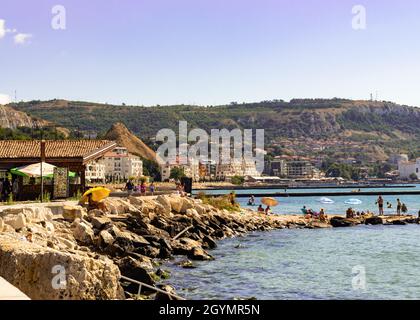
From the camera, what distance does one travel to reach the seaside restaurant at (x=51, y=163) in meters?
34.9

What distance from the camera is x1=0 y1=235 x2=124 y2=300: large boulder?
38.0 ft

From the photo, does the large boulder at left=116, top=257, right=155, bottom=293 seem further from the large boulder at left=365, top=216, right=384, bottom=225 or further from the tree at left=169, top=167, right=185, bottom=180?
the tree at left=169, top=167, right=185, bottom=180

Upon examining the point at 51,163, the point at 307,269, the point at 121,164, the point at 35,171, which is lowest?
the point at 307,269

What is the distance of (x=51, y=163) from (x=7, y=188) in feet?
12.2

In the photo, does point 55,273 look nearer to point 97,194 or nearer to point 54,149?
point 97,194

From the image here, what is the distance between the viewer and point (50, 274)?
11.7 meters

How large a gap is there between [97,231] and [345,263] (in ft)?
33.4

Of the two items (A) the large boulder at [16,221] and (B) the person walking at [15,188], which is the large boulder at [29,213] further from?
(B) the person walking at [15,188]

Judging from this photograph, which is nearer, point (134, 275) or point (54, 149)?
point (134, 275)

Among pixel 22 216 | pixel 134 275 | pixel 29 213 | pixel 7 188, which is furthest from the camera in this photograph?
pixel 7 188

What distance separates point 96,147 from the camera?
1537 inches

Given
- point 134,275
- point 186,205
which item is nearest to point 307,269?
point 134,275

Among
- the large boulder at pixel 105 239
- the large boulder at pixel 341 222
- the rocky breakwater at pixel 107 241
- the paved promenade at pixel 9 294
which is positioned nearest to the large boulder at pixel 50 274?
the rocky breakwater at pixel 107 241
